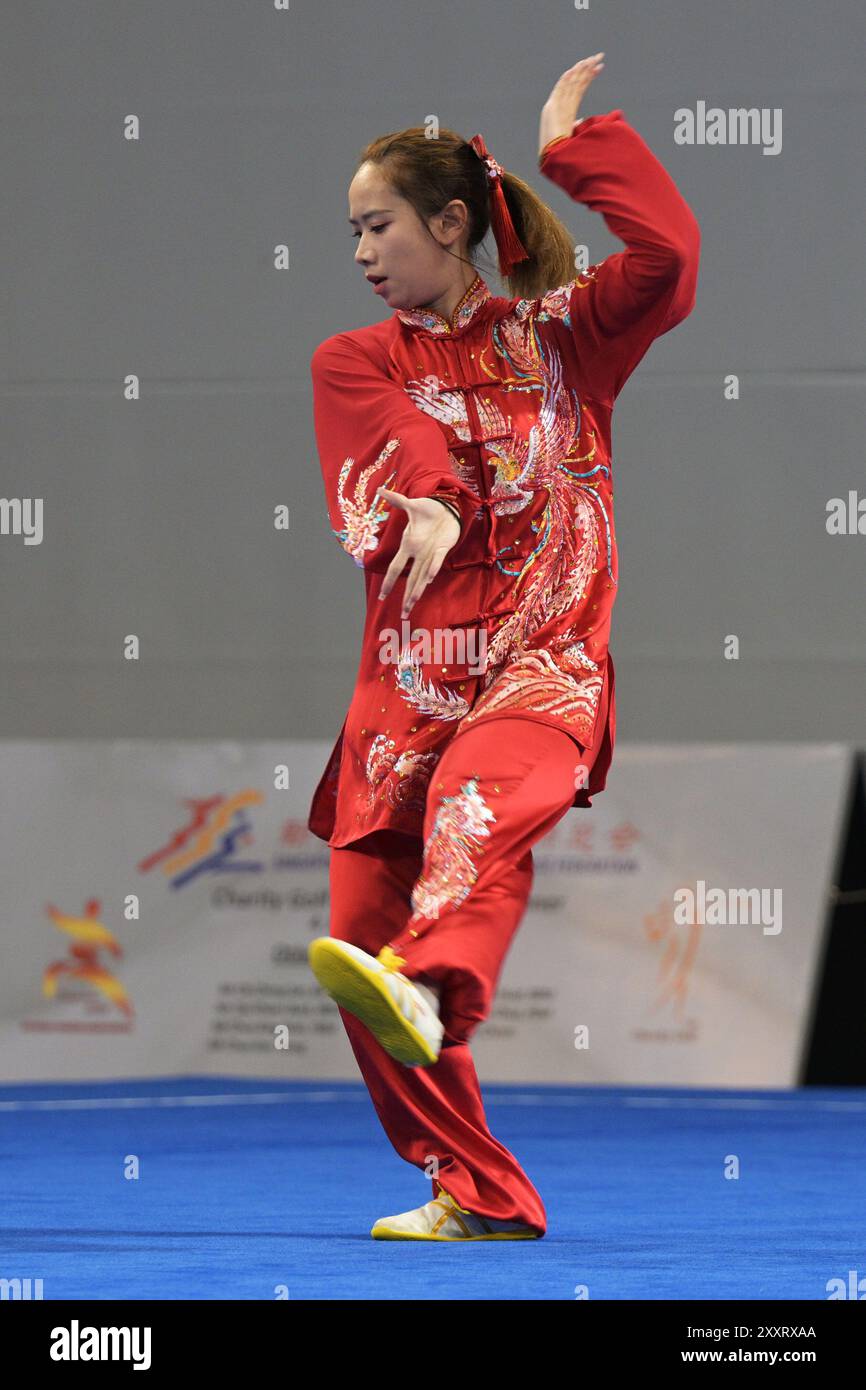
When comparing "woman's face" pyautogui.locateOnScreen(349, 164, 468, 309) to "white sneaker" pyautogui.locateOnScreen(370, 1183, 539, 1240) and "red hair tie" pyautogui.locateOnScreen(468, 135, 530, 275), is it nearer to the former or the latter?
"red hair tie" pyautogui.locateOnScreen(468, 135, 530, 275)

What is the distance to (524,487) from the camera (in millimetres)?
3408

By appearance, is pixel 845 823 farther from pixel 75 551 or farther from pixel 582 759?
pixel 582 759

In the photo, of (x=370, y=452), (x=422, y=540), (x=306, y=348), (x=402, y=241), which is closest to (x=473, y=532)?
(x=370, y=452)

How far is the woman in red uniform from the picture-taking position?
3.15 m

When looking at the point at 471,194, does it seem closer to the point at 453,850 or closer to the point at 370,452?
the point at 370,452

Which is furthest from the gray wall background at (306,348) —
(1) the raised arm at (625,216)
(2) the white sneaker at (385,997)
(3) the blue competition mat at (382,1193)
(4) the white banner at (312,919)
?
(2) the white sneaker at (385,997)

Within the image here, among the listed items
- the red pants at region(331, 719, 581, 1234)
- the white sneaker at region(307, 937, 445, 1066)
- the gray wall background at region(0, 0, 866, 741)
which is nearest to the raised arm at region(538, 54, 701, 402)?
the red pants at region(331, 719, 581, 1234)

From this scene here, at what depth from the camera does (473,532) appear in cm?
341

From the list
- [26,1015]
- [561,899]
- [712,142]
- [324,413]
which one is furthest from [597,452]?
[712,142]

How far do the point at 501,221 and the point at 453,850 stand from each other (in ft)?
3.91

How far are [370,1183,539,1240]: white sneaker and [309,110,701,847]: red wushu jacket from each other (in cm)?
71

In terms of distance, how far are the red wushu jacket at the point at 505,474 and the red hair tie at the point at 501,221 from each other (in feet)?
0.25

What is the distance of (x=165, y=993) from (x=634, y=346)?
195 inches

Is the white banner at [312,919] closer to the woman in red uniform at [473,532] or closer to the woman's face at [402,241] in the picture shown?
the woman in red uniform at [473,532]
